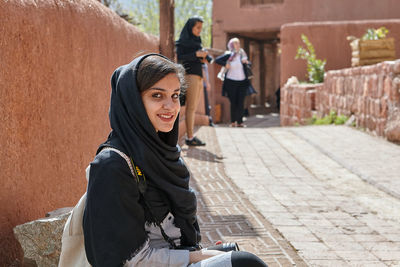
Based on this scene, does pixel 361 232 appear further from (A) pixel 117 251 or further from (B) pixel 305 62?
(B) pixel 305 62

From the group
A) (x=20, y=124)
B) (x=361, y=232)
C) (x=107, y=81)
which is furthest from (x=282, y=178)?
(x=20, y=124)

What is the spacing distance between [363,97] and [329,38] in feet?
16.9

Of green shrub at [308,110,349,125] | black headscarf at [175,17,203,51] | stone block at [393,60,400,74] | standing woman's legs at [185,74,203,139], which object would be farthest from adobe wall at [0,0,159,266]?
green shrub at [308,110,349,125]

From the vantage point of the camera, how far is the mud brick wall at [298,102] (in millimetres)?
12453

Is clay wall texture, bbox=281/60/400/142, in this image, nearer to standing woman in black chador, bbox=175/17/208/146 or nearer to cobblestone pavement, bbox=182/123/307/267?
standing woman in black chador, bbox=175/17/208/146

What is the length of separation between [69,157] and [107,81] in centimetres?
133

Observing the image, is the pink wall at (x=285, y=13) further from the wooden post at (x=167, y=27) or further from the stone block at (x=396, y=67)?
the wooden post at (x=167, y=27)

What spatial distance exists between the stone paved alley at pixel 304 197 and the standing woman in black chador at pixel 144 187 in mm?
1389

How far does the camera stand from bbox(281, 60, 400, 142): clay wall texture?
7527mm

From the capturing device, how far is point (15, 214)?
260 centimetres

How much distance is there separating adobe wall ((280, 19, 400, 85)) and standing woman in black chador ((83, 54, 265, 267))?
1225cm

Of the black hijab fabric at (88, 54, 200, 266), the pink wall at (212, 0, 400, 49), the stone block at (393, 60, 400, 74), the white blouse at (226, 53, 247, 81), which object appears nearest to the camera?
the black hijab fabric at (88, 54, 200, 266)

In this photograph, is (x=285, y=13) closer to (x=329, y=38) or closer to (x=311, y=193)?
(x=329, y=38)

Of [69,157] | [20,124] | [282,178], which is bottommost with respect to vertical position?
[282,178]
